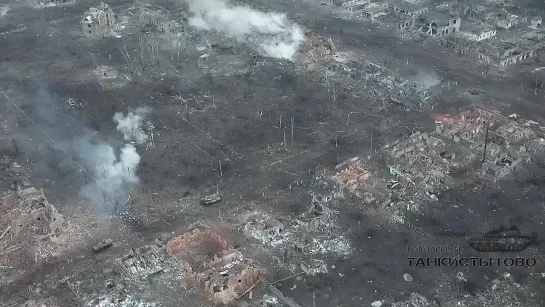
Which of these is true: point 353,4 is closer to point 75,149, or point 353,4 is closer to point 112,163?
point 75,149

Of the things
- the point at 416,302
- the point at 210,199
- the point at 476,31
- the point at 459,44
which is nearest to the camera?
the point at 416,302

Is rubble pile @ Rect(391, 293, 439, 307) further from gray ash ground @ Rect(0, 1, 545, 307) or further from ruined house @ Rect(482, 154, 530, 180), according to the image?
ruined house @ Rect(482, 154, 530, 180)

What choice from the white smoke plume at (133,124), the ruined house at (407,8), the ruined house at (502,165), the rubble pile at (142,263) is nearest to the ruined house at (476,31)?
the ruined house at (407,8)

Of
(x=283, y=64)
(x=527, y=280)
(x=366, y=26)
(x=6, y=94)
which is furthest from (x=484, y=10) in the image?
(x=6, y=94)

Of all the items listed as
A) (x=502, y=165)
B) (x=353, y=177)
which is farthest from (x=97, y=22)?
(x=502, y=165)

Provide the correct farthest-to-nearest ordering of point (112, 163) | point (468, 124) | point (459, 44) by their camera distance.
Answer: point (459, 44) → point (468, 124) → point (112, 163)

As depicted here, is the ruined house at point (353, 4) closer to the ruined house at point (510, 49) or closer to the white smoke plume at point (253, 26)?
the white smoke plume at point (253, 26)

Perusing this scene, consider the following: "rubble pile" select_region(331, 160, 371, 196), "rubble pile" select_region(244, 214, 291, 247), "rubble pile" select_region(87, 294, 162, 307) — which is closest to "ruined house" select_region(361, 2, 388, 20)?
"rubble pile" select_region(331, 160, 371, 196)
